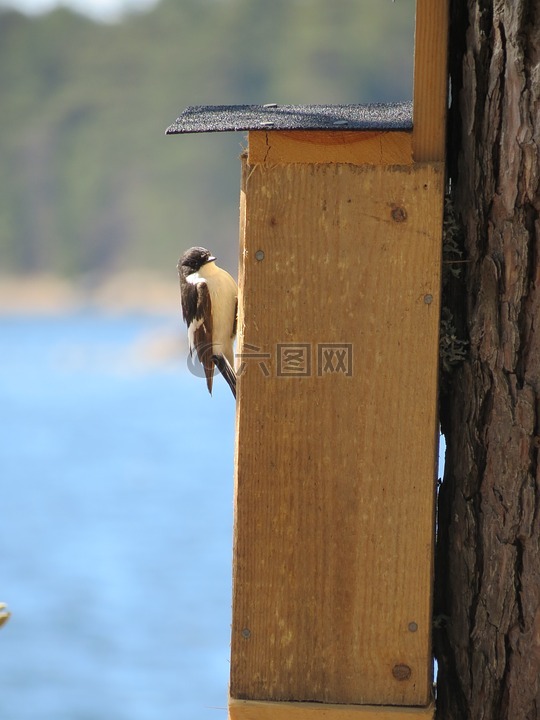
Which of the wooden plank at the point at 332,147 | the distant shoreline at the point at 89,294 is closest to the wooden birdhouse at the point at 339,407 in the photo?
the wooden plank at the point at 332,147

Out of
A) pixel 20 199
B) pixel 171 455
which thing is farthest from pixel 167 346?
pixel 20 199

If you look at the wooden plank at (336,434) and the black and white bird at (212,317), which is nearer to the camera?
the wooden plank at (336,434)

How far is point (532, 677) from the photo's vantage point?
70.4 inches

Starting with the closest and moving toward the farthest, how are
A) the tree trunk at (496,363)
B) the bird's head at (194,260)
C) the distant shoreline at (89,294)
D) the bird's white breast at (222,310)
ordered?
the tree trunk at (496,363), the bird's white breast at (222,310), the bird's head at (194,260), the distant shoreline at (89,294)

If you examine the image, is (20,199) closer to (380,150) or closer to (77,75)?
(77,75)

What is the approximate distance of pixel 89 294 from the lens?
22.7m

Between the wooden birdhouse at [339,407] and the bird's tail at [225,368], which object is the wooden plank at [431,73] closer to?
the wooden birdhouse at [339,407]

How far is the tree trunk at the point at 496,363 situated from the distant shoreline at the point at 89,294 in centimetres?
1887

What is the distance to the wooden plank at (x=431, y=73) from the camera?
1.80 meters

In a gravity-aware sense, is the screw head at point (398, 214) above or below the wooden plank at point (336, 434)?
above

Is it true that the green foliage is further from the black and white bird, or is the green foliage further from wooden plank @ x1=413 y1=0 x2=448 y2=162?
wooden plank @ x1=413 y1=0 x2=448 y2=162

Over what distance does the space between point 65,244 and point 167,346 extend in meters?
9.28

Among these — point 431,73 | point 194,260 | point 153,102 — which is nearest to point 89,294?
point 153,102

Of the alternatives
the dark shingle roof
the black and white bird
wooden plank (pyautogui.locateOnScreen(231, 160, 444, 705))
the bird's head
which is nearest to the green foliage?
the bird's head
